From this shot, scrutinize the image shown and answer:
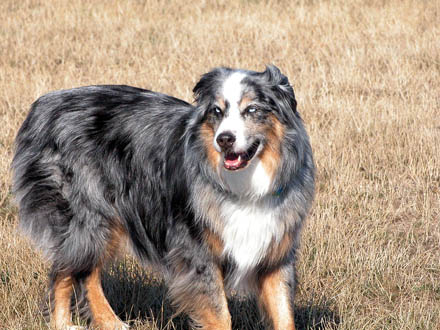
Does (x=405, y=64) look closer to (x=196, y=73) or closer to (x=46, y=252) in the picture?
(x=196, y=73)

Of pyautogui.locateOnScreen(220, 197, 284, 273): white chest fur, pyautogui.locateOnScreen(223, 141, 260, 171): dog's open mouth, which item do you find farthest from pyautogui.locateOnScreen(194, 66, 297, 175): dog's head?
pyautogui.locateOnScreen(220, 197, 284, 273): white chest fur

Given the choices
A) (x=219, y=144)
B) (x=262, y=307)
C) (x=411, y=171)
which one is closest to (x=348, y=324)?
(x=262, y=307)

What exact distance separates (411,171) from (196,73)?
13.8 feet

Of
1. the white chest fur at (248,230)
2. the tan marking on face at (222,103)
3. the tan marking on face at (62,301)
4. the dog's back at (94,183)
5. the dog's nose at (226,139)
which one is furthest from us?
the tan marking on face at (62,301)

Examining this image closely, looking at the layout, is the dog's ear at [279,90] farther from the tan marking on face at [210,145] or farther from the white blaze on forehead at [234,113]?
the tan marking on face at [210,145]

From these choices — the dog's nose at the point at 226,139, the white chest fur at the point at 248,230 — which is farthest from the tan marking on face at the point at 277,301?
the dog's nose at the point at 226,139

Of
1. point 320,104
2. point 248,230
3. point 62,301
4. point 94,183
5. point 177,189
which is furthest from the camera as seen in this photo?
point 320,104

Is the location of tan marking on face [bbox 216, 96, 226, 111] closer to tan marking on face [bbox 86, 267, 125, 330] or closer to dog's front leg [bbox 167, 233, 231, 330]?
dog's front leg [bbox 167, 233, 231, 330]

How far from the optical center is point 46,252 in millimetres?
4750

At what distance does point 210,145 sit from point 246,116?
27 centimetres

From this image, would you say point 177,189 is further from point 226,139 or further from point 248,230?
point 226,139

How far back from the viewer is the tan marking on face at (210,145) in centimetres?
404

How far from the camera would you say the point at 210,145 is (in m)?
4.06

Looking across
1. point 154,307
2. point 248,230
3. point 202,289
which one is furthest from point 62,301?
point 248,230
